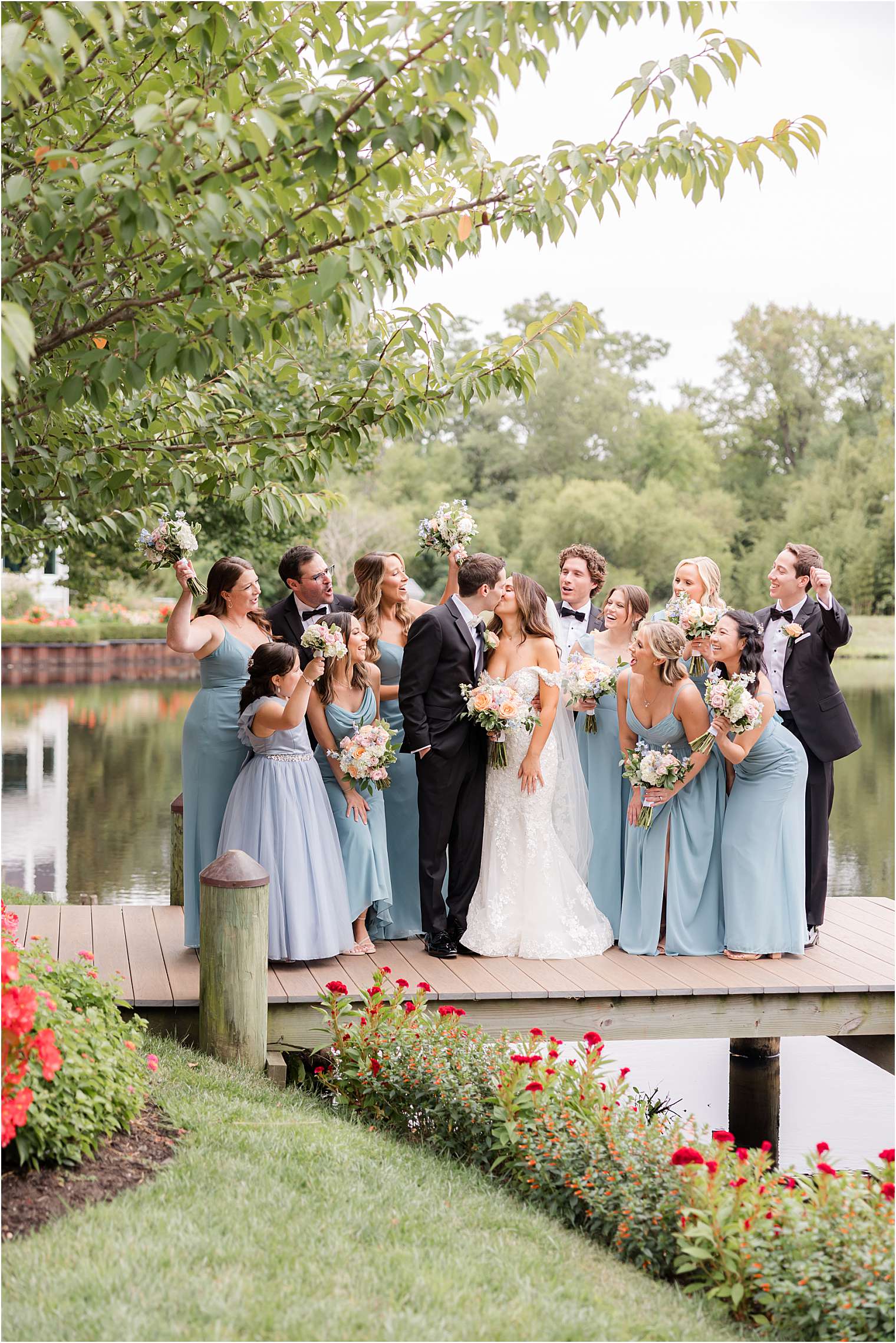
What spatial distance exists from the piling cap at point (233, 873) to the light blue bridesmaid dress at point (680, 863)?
2.25m

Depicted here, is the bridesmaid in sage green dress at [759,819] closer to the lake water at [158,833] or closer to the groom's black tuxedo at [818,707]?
the groom's black tuxedo at [818,707]

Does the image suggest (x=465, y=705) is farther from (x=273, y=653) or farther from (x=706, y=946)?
(x=706, y=946)

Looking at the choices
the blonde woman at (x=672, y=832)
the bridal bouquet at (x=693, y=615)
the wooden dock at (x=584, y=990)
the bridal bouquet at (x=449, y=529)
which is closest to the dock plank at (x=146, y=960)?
the wooden dock at (x=584, y=990)

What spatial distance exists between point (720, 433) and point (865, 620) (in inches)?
607

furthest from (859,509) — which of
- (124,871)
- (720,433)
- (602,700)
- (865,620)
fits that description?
(602,700)

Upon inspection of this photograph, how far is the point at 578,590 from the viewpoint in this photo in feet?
25.5

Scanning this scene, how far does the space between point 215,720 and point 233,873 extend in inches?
52.0

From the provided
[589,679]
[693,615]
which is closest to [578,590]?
[589,679]

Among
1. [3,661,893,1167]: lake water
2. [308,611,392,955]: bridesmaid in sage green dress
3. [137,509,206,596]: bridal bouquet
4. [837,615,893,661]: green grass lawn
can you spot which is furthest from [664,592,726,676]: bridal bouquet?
[837,615,893,661]: green grass lawn

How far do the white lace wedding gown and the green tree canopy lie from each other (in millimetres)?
2067

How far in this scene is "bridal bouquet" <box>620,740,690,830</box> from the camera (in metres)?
6.81

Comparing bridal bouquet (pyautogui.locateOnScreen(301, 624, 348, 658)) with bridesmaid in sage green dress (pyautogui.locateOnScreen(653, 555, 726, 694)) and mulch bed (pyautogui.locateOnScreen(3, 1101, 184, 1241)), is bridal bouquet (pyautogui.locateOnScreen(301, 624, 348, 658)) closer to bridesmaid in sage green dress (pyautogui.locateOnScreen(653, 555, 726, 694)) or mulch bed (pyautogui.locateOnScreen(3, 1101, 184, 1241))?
bridesmaid in sage green dress (pyautogui.locateOnScreen(653, 555, 726, 694))

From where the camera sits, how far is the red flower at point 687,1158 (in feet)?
13.8

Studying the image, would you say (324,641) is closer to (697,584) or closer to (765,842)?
(697,584)
